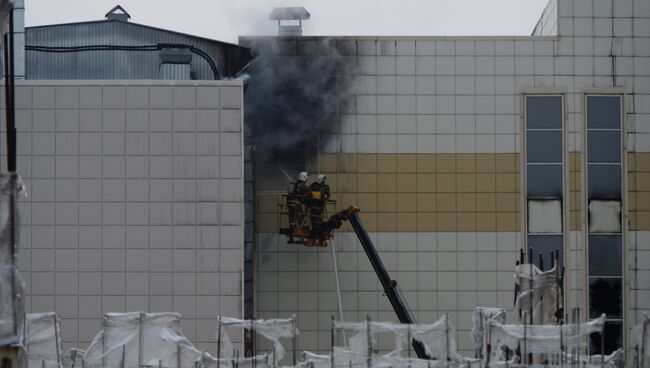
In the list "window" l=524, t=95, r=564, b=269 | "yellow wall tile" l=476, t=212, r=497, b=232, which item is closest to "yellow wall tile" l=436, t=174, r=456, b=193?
"yellow wall tile" l=476, t=212, r=497, b=232

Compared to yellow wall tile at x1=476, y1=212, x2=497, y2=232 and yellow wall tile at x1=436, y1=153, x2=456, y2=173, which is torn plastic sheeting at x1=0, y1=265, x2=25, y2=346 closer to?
yellow wall tile at x1=436, y1=153, x2=456, y2=173

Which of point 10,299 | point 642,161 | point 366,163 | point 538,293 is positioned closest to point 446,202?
point 366,163

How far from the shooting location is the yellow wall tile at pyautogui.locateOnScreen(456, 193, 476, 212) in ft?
128

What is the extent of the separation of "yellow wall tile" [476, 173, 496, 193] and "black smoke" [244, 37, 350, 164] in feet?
14.1

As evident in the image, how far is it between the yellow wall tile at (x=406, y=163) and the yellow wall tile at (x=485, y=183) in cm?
180

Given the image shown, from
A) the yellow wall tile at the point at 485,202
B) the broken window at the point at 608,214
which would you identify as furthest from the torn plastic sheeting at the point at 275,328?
the broken window at the point at 608,214

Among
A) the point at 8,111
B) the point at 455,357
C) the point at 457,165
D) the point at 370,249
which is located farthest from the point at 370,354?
the point at 8,111

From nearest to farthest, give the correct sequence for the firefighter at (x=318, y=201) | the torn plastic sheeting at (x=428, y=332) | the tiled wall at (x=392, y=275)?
the torn plastic sheeting at (x=428, y=332) → the firefighter at (x=318, y=201) → the tiled wall at (x=392, y=275)

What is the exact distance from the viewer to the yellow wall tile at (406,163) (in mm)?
39156

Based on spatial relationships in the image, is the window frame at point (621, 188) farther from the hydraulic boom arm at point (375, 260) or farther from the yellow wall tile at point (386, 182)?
the hydraulic boom arm at point (375, 260)

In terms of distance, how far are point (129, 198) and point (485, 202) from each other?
10251mm

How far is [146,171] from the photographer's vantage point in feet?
115

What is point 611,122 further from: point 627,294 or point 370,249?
point 370,249

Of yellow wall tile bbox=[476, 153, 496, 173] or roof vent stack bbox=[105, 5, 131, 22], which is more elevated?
roof vent stack bbox=[105, 5, 131, 22]
